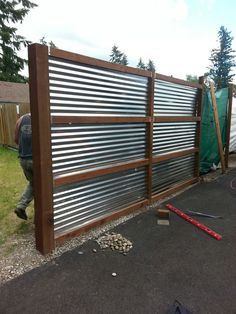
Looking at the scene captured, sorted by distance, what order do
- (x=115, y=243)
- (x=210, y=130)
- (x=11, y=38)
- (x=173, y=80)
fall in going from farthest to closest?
(x=11, y=38) → (x=210, y=130) → (x=173, y=80) → (x=115, y=243)

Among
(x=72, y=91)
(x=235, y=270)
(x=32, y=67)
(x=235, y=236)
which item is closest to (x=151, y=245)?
(x=235, y=270)

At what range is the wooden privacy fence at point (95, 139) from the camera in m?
2.50

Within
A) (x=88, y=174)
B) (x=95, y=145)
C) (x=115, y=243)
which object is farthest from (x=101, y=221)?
(x=95, y=145)

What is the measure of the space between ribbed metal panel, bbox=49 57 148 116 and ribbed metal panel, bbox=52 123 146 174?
0.61 feet

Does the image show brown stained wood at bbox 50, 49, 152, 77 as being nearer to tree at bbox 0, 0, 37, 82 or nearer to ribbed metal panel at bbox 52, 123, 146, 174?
ribbed metal panel at bbox 52, 123, 146, 174

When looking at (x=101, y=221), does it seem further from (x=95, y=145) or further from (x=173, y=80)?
(x=173, y=80)

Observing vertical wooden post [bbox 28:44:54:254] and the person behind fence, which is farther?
the person behind fence

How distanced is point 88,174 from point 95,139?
444 millimetres

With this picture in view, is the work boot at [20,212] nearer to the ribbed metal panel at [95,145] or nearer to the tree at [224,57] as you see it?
the ribbed metal panel at [95,145]

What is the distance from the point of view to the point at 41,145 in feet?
8.02

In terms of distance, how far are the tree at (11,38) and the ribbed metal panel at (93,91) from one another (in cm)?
2239

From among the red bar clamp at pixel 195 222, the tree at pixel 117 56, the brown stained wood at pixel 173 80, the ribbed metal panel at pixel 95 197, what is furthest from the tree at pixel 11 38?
the tree at pixel 117 56

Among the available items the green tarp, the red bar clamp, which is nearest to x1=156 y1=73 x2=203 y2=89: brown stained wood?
the green tarp

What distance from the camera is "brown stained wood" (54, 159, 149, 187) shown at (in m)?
2.68
